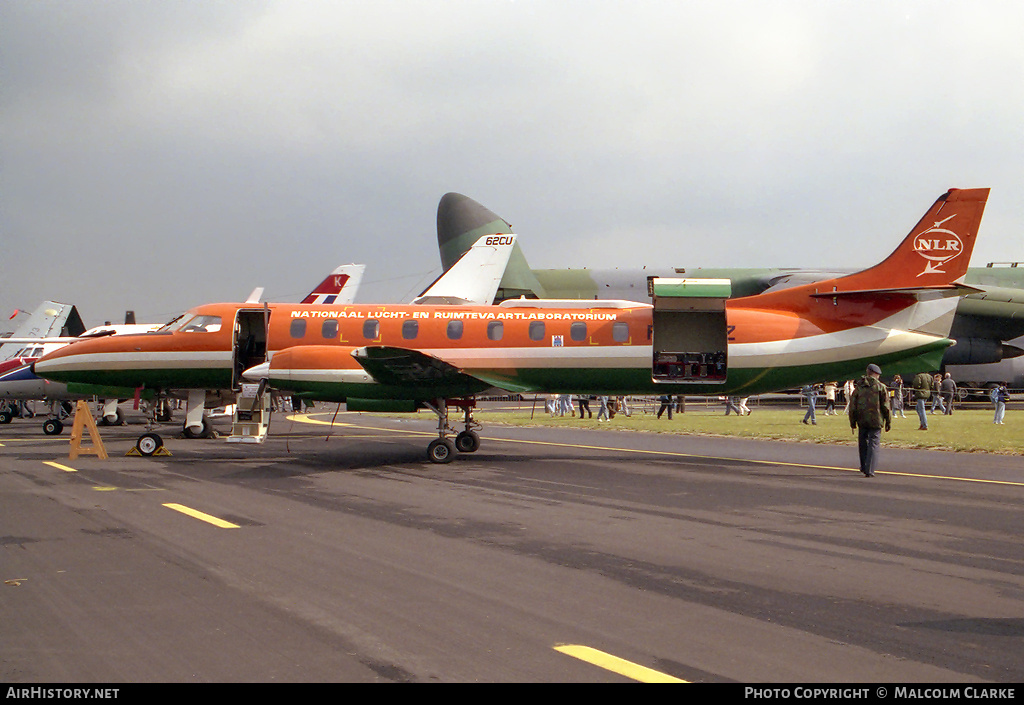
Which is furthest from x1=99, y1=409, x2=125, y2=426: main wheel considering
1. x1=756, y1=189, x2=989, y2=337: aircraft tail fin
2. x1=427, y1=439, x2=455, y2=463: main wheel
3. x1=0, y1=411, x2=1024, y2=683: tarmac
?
x1=756, y1=189, x2=989, y2=337: aircraft tail fin

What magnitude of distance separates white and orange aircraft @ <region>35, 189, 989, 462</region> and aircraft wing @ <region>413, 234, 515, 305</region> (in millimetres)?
11097

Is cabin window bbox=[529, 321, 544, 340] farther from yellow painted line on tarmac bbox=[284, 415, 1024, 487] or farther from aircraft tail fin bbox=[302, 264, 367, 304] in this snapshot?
aircraft tail fin bbox=[302, 264, 367, 304]

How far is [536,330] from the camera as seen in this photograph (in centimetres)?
1803

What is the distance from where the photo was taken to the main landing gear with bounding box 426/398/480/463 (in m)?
17.2

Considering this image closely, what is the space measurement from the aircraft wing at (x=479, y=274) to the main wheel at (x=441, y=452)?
1322 centimetres

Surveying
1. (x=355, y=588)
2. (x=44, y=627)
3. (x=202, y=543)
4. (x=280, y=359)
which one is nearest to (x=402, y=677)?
(x=355, y=588)

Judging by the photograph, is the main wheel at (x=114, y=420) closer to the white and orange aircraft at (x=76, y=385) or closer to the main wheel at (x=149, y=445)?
the white and orange aircraft at (x=76, y=385)

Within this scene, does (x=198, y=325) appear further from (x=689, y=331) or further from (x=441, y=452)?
(x=689, y=331)

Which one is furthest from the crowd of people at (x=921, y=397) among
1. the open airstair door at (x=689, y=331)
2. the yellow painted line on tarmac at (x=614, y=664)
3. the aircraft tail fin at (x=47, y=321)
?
the aircraft tail fin at (x=47, y=321)

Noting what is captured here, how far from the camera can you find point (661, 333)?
18688 millimetres

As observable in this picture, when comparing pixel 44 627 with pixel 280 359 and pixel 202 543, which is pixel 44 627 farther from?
pixel 280 359

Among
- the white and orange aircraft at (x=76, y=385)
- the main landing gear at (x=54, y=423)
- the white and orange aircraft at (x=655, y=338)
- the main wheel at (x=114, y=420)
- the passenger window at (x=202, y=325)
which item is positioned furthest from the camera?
the main wheel at (x=114, y=420)

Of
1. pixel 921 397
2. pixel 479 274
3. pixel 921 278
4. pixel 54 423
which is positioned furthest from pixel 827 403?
pixel 54 423

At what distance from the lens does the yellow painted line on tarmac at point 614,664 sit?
15.9 feet
